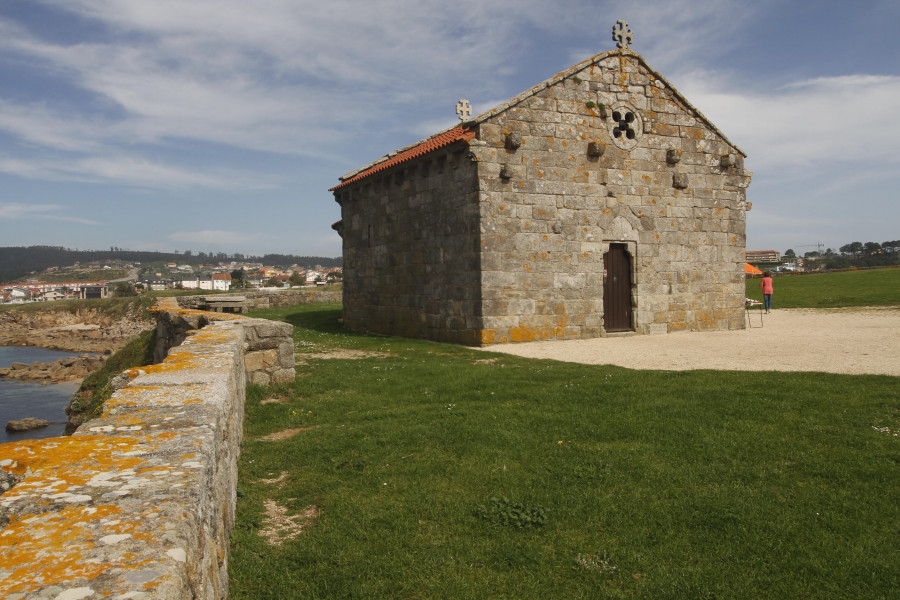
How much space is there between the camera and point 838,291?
24.5 meters

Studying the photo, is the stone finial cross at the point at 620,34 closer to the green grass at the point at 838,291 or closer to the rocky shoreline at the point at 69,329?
the green grass at the point at 838,291

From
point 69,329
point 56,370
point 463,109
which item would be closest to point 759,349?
point 463,109

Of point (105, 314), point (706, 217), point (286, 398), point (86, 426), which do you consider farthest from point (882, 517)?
point (105, 314)

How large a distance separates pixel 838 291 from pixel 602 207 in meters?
16.7

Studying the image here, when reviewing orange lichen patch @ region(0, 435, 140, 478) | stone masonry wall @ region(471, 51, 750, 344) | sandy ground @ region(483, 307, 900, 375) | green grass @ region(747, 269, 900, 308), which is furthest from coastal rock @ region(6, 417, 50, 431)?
green grass @ region(747, 269, 900, 308)

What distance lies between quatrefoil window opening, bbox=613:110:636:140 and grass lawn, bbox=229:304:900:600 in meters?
7.89

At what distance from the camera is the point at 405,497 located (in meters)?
4.31

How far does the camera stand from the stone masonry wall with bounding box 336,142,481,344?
12.8 m

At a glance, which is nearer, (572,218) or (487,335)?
(487,335)

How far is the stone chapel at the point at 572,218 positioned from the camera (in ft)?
41.4

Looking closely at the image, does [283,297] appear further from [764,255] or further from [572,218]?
[764,255]

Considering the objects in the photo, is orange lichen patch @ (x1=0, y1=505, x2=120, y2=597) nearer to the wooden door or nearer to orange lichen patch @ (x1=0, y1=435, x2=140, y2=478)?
orange lichen patch @ (x1=0, y1=435, x2=140, y2=478)

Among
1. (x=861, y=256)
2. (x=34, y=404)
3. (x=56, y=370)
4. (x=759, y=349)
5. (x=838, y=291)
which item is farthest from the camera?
(x=861, y=256)

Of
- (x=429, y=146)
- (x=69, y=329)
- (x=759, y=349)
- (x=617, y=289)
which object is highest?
(x=429, y=146)
